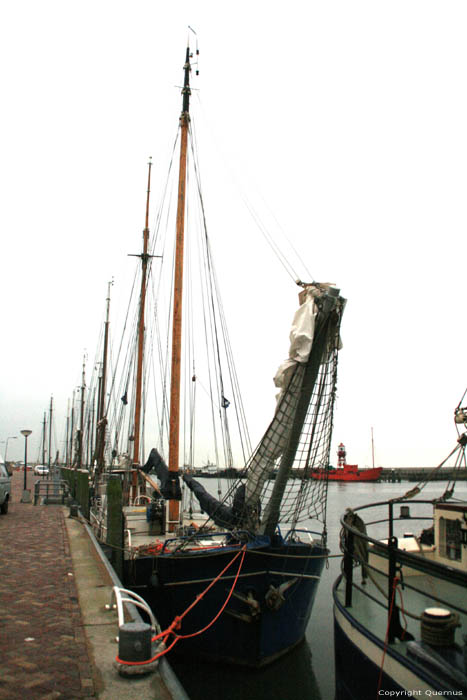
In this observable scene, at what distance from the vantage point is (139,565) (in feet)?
36.4

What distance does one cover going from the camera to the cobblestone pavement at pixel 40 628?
4.96 meters

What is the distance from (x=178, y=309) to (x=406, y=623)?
34.3ft

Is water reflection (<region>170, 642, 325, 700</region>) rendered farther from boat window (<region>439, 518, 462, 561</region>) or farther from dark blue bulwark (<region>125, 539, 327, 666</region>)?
boat window (<region>439, 518, 462, 561</region>)

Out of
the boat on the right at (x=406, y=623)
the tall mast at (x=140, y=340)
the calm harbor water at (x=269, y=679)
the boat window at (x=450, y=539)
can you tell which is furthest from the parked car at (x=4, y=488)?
the boat window at (x=450, y=539)

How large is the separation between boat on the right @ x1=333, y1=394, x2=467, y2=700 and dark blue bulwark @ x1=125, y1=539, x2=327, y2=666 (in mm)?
2326

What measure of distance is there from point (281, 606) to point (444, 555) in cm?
409

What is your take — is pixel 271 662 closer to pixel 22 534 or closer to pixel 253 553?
pixel 253 553

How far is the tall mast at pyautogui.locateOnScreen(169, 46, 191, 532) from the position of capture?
13.5 metres

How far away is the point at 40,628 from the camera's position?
21.7 ft

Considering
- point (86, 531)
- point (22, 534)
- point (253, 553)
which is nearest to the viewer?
point (253, 553)

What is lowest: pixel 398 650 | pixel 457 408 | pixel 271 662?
pixel 271 662

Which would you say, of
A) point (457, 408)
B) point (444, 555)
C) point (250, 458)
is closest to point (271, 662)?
point (250, 458)

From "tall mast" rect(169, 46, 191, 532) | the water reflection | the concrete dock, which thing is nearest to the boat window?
the concrete dock

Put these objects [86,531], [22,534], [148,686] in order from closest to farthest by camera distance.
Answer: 1. [148,686]
2. [22,534]
3. [86,531]
